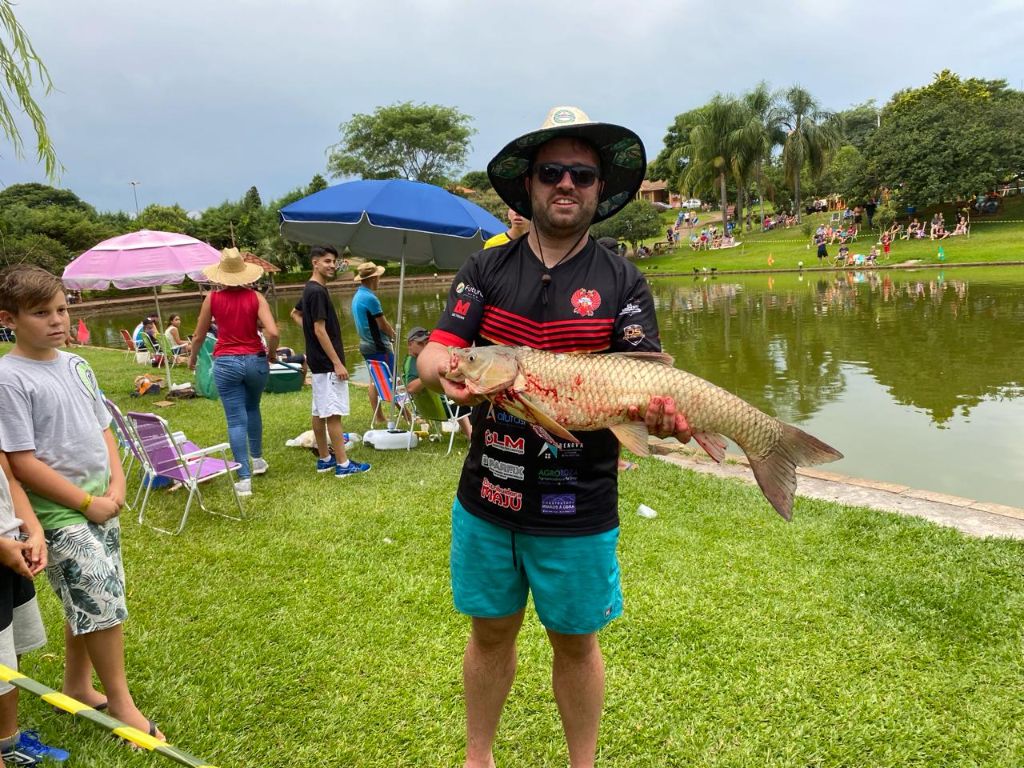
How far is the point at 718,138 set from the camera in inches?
1929

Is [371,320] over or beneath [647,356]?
beneath

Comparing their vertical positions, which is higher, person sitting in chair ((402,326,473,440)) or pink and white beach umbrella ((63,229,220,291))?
pink and white beach umbrella ((63,229,220,291))

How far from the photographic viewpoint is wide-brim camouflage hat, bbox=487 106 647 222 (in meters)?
2.16

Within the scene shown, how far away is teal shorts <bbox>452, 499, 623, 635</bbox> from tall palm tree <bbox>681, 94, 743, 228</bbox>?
51.4 m

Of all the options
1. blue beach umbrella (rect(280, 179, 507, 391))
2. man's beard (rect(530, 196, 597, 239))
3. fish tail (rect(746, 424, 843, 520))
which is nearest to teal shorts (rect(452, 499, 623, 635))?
fish tail (rect(746, 424, 843, 520))

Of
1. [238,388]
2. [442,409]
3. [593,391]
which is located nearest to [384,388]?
[442,409]

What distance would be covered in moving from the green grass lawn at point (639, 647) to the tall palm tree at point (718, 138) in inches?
1933

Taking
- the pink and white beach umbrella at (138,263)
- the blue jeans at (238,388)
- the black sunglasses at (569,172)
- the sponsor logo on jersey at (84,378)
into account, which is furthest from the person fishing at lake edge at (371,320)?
the black sunglasses at (569,172)

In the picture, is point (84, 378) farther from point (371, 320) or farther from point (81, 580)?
point (371, 320)

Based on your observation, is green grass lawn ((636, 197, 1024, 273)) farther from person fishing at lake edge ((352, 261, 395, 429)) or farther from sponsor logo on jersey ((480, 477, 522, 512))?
sponsor logo on jersey ((480, 477, 522, 512))

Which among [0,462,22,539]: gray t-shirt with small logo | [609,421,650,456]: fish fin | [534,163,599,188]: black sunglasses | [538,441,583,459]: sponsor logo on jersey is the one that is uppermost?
[534,163,599,188]: black sunglasses

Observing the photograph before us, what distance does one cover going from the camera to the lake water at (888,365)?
711 cm

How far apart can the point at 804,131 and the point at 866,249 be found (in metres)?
14.4

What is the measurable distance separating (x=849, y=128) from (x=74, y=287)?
300 feet
